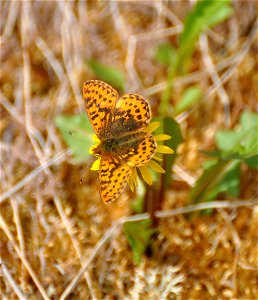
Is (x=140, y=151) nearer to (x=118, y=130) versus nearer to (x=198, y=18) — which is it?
(x=118, y=130)

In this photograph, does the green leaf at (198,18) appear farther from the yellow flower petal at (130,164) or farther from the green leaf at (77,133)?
the yellow flower petal at (130,164)

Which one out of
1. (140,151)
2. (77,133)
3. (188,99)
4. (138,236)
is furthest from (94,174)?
(140,151)

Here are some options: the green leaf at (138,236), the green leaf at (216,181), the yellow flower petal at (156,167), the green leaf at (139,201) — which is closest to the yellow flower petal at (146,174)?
the yellow flower petal at (156,167)

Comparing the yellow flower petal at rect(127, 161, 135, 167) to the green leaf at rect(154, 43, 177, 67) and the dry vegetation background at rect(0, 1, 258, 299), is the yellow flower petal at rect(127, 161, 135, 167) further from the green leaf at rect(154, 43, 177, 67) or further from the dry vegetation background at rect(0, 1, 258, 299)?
the green leaf at rect(154, 43, 177, 67)

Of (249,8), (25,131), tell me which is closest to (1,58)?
(25,131)

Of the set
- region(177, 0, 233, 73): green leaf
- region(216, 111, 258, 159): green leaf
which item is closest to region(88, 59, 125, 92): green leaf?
region(177, 0, 233, 73): green leaf

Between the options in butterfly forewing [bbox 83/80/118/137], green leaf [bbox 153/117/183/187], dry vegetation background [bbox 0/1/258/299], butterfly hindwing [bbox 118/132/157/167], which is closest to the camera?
butterfly hindwing [bbox 118/132/157/167]

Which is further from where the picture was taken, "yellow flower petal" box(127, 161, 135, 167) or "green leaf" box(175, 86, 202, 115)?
"green leaf" box(175, 86, 202, 115)
